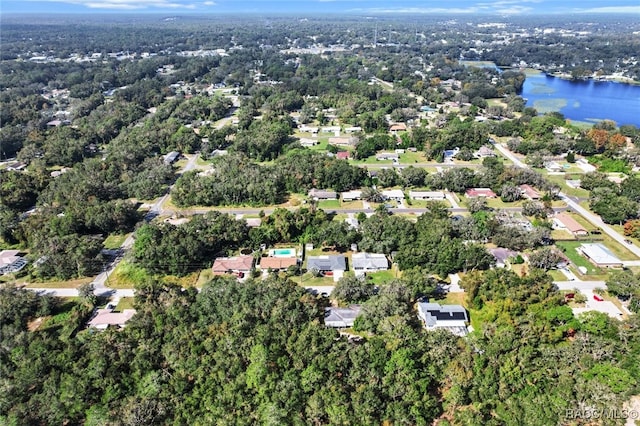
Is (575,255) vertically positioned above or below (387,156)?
below

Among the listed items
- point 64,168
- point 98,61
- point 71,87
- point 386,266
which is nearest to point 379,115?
point 386,266

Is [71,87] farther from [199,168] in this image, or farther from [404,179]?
[404,179]

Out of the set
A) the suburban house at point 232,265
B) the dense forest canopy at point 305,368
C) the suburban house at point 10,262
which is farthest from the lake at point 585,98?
the suburban house at point 10,262

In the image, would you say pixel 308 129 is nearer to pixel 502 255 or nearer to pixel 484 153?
pixel 484 153

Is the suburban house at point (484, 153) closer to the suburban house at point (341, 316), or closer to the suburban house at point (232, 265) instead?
the suburban house at point (341, 316)

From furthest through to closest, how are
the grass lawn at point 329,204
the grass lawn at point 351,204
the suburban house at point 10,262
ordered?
the grass lawn at point 329,204 < the grass lawn at point 351,204 < the suburban house at point 10,262

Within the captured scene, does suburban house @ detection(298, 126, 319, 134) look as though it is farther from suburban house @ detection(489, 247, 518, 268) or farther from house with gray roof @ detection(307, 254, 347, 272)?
suburban house @ detection(489, 247, 518, 268)

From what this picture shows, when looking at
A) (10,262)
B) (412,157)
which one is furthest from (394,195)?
(10,262)
